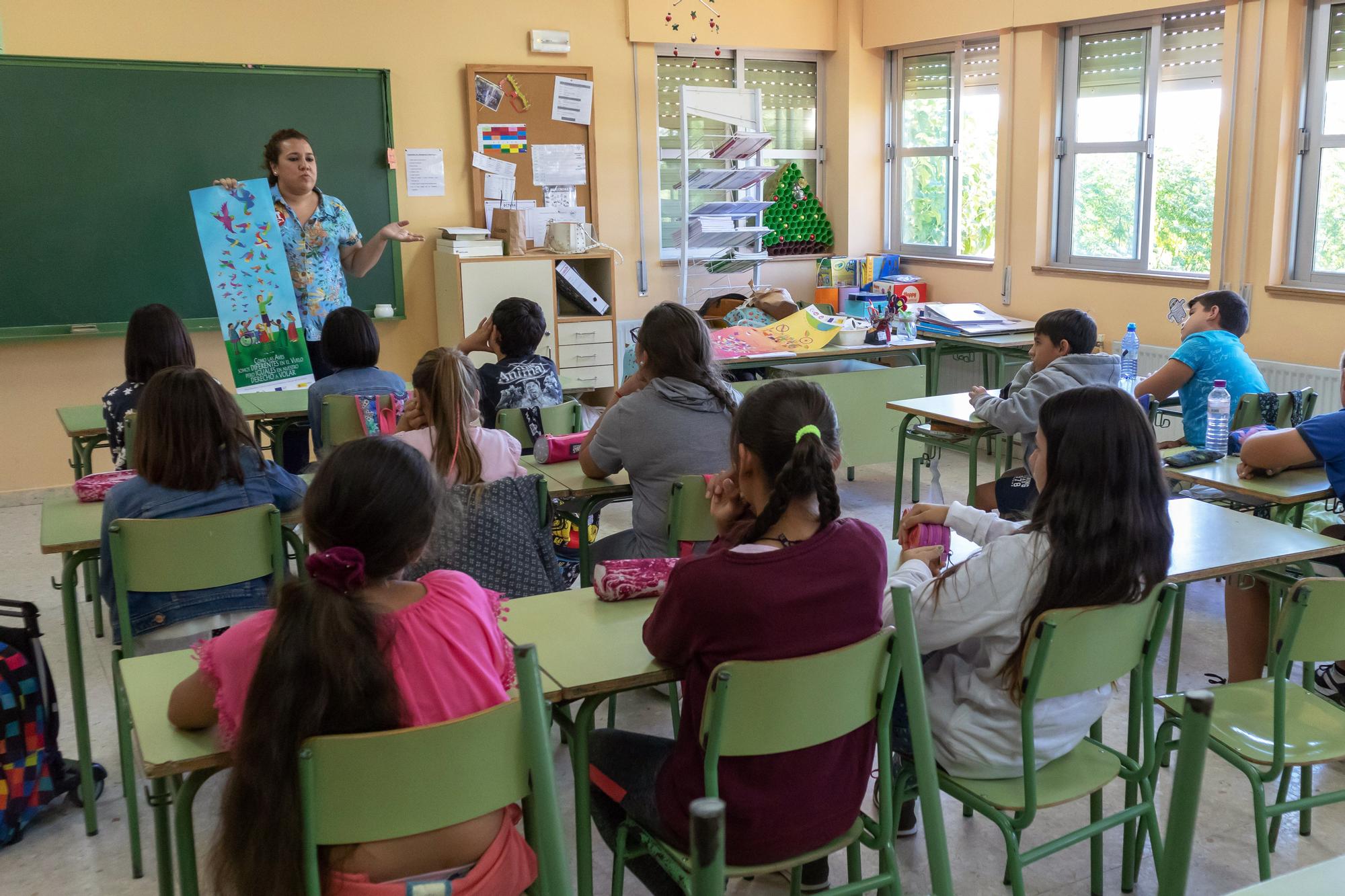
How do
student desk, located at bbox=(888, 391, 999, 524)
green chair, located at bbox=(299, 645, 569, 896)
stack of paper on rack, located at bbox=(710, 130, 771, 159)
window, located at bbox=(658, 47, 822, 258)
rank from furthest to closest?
window, located at bbox=(658, 47, 822, 258), stack of paper on rack, located at bbox=(710, 130, 771, 159), student desk, located at bbox=(888, 391, 999, 524), green chair, located at bbox=(299, 645, 569, 896)

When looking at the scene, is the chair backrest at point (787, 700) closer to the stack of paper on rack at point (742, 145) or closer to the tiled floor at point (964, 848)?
the tiled floor at point (964, 848)

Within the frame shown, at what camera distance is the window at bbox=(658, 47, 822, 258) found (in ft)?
22.5

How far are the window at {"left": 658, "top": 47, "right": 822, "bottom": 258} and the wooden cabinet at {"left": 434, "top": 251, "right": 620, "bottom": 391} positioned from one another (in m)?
0.69

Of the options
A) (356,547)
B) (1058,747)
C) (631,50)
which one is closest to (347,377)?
(356,547)

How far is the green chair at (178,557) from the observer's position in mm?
2396

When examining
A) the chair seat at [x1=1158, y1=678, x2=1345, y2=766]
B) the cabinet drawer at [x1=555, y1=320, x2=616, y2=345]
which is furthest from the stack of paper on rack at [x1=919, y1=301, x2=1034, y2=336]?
the chair seat at [x1=1158, y1=678, x2=1345, y2=766]

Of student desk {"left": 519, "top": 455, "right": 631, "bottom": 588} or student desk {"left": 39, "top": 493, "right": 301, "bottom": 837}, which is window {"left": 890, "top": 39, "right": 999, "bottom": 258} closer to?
student desk {"left": 519, "top": 455, "right": 631, "bottom": 588}

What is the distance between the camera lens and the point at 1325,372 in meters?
4.81

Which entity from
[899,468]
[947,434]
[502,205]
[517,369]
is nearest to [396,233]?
[502,205]

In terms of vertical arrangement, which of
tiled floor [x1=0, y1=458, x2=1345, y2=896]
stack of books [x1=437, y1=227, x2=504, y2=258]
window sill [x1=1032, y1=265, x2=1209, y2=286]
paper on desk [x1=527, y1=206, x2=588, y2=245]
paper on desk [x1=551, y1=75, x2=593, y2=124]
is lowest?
tiled floor [x1=0, y1=458, x2=1345, y2=896]

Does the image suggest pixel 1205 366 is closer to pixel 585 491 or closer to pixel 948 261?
pixel 585 491

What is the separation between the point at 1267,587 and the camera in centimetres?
296

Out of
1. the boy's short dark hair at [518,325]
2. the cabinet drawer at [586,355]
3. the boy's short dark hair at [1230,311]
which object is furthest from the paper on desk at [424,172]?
the boy's short dark hair at [1230,311]

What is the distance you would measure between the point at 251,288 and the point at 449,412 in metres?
2.68
